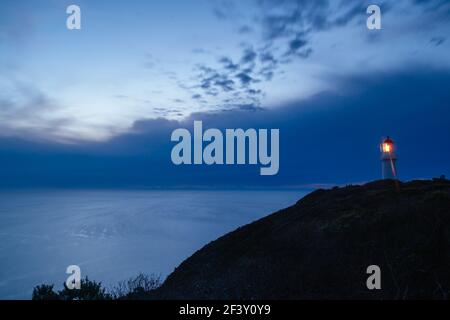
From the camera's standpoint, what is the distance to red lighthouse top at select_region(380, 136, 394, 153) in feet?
54.4

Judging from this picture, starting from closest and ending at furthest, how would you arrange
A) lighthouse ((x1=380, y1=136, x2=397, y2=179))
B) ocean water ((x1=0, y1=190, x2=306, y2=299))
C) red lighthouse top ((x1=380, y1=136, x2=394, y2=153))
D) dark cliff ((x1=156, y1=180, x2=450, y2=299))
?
1. dark cliff ((x1=156, y1=180, x2=450, y2=299))
2. lighthouse ((x1=380, y1=136, x2=397, y2=179))
3. red lighthouse top ((x1=380, y1=136, x2=394, y2=153))
4. ocean water ((x1=0, y1=190, x2=306, y2=299))

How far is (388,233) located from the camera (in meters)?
9.28

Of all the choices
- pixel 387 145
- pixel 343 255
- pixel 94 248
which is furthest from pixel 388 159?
pixel 94 248

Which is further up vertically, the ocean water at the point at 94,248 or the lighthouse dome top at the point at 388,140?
the lighthouse dome top at the point at 388,140

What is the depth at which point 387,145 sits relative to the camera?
1677 cm

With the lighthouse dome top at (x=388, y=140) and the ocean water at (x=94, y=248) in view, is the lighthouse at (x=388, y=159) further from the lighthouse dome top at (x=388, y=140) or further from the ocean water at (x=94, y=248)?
the ocean water at (x=94, y=248)

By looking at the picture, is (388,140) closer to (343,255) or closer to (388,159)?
(388,159)

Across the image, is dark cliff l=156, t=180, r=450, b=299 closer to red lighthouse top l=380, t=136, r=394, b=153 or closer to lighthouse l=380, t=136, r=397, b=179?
lighthouse l=380, t=136, r=397, b=179

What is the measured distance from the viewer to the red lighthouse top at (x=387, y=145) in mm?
16591

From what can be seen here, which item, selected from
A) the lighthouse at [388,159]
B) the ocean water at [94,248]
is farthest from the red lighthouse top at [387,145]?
the ocean water at [94,248]

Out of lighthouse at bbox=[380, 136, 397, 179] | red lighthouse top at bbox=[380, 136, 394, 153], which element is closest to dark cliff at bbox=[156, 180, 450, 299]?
lighthouse at bbox=[380, 136, 397, 179]

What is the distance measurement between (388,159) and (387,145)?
0.87 m

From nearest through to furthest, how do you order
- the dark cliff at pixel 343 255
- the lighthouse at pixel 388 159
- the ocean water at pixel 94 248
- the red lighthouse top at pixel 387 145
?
the dark cliff at pixel 343 255 → the lighthouse at pixel 388 159 → the red lighthouse top at pixel 387 145 → the ocean water at pixel 94 248
